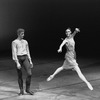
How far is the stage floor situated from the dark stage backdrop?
9737mm

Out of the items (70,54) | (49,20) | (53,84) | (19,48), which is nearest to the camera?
(19,48)

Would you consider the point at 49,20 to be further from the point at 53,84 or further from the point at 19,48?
the point at 19,48

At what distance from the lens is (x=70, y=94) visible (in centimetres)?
828

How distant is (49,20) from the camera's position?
88.2ft

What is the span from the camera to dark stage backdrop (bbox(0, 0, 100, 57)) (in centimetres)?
2431

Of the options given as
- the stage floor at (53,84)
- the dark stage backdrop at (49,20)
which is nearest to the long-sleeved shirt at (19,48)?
the stage floor at (53,84)

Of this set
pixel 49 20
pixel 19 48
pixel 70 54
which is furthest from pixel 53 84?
pixel 49 20

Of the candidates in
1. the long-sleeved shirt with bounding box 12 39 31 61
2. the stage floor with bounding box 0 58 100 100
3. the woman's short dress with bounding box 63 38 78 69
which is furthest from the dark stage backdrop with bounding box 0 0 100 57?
the long-sleeved shirt with bounding box 12 39 31 61

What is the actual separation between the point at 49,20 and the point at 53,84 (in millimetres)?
17648

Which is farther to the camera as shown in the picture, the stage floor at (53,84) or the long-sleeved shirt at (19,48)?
the stage floor at (53,84)

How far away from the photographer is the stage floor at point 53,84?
8.08 meters

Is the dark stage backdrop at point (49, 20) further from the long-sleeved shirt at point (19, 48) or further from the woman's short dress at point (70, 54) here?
the long-sleeved shirt at point (19, 48)

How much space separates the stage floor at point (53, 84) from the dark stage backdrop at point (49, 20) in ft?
31.9

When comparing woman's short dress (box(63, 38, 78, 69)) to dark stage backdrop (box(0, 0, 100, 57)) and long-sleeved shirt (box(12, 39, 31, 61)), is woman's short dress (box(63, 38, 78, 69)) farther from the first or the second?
dark stage backdrop (box(0, 0, 100, 57))
